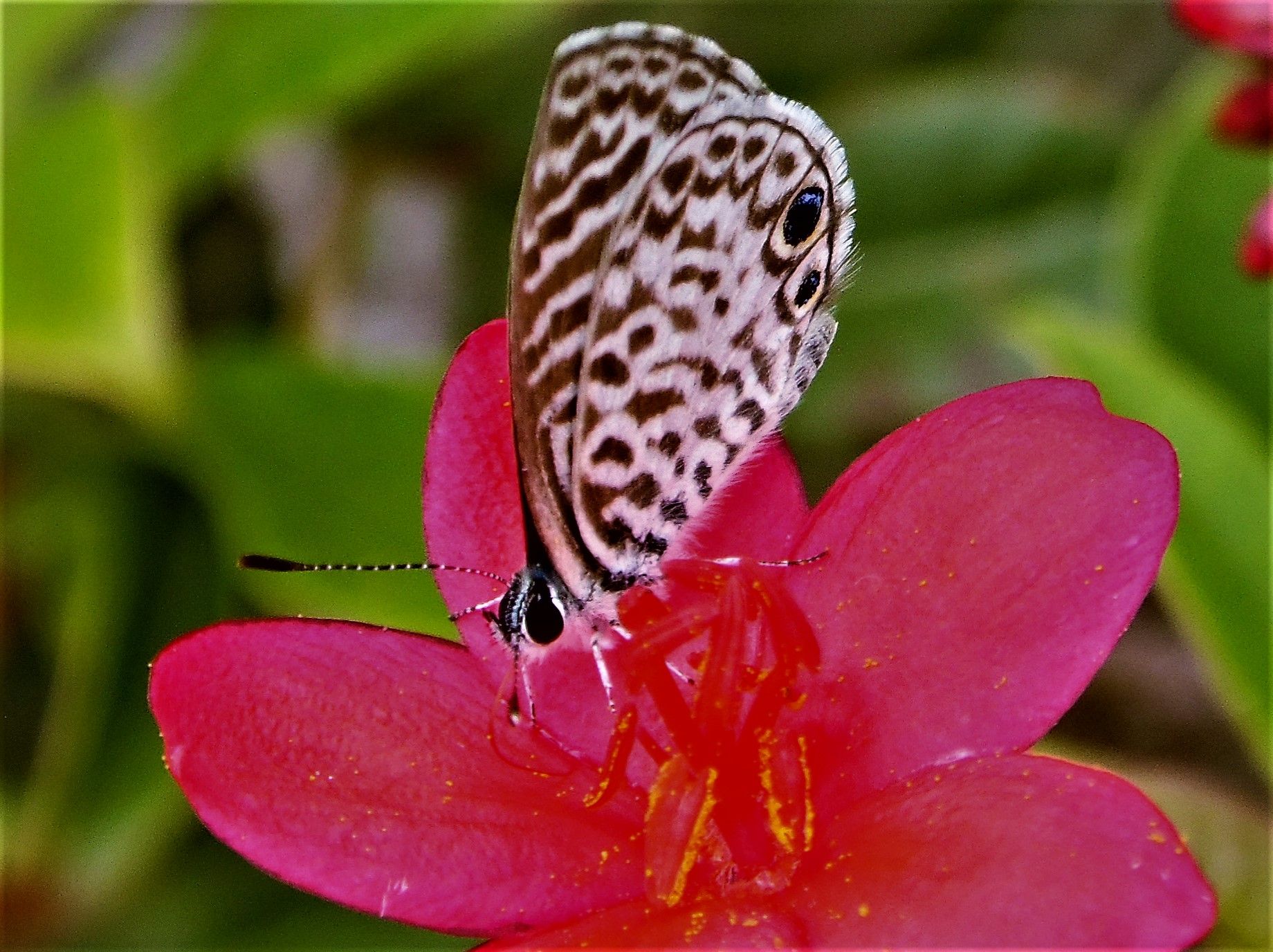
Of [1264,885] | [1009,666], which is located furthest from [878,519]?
[1264,885]

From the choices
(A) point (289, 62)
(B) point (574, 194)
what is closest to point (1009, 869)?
(B) point (574, 194)

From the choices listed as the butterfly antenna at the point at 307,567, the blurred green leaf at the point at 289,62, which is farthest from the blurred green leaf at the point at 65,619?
the butterfly antenna at the point at 307,567

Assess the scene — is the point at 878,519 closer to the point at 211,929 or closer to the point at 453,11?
the point at 453,11

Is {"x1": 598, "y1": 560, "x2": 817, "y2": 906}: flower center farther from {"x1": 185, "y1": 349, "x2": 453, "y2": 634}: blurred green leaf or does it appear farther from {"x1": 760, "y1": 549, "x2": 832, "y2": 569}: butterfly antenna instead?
{"x1": 185, "y1": 349, "x2": 453, "y2": 634}: blurred green leaf

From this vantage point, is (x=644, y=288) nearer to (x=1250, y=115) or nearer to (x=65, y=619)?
(x=1250, y=115)

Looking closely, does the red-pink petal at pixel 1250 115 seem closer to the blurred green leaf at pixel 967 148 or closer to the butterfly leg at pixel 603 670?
the butterfly leg at pixel 603 670
